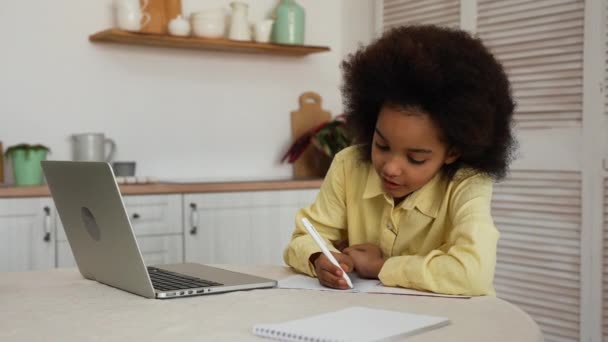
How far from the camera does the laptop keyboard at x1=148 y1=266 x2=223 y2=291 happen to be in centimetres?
132

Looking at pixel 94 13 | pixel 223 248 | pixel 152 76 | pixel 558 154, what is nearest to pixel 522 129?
pixel 558 154

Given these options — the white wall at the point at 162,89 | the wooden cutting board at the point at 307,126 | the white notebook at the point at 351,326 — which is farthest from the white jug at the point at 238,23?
the white notebook at the point at 351,326

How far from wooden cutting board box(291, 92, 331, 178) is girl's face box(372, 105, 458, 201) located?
225 cm

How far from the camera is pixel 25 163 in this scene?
9.45 ft

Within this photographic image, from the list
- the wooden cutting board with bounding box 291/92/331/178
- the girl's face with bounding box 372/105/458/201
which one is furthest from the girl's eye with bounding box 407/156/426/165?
the wooden cutting board with bounding box 291/92/331/178

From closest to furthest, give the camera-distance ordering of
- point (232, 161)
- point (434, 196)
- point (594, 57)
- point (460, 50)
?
point (460, 50) → point (434, 196) → point (594, 57) → point (232, 161)

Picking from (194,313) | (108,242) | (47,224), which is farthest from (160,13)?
(194,313)

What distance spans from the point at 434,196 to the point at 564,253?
155cm

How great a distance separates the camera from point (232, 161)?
3660 mm

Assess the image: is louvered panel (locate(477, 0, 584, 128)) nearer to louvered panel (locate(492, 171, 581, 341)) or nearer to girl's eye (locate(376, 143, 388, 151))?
louvered panel (locate(492, 171, 581, 341))

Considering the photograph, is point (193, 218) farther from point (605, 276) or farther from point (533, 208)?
point (605, 276)

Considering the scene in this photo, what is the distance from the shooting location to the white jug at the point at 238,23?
344 centimetres

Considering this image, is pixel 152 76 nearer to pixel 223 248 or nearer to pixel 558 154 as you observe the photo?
pixel 223 248

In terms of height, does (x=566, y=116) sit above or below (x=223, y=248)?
above
